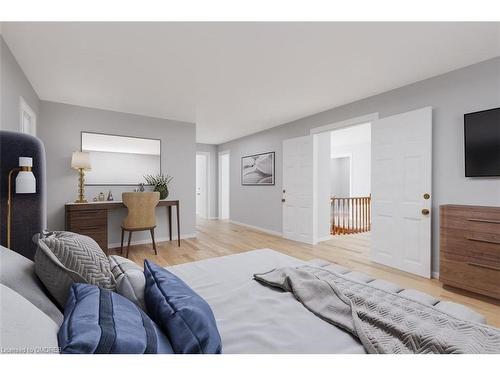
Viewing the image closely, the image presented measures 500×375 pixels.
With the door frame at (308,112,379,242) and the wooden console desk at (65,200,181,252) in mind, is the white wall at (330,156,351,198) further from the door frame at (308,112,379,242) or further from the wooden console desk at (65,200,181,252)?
the wooden console desk at (65,200,181,252)

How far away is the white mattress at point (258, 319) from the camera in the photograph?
33.0 inches

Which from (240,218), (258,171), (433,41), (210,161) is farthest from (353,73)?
(210,161)

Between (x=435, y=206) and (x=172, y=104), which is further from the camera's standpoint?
(x=172, y=104)

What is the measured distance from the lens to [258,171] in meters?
5.90

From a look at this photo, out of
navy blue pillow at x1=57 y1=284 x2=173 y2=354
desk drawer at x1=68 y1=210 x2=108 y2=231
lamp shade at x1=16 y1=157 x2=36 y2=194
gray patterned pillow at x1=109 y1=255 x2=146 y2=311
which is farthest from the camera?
desk drawer at x1=68 y1=210 x2=108 y2=231

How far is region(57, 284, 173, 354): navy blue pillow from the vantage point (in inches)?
22.3

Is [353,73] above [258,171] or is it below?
above

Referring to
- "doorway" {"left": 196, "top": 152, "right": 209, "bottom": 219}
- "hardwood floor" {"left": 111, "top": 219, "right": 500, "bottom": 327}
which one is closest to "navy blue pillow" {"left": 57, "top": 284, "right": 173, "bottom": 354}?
"hardwood floor" {"left": 111, "top": 219, "right": 500, "bottom": 327}

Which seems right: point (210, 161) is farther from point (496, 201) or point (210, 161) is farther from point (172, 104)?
point (496, 201)

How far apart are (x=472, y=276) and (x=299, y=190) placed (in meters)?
2.81

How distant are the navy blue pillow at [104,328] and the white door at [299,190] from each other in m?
3.99

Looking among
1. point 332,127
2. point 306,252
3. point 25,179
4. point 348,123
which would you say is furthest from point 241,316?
point 332,127

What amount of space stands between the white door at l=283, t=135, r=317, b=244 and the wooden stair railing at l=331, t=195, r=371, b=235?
1.33m
